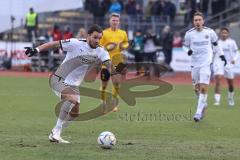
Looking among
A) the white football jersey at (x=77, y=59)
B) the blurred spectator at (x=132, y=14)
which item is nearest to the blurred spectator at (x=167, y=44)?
the blurred spectator at (x=132, y=14)

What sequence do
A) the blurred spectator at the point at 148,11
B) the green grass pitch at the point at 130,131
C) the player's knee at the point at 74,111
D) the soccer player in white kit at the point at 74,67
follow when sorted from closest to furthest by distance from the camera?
the green grass pitch at the point at 130,131
the soccer player in white kit at the point at 74,67
the player's knee at the point at 74,111
the blurred spectator at the point at 148,11

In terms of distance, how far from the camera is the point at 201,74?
16516 millimetres

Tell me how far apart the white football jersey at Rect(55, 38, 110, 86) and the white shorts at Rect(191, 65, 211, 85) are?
14.7 ft

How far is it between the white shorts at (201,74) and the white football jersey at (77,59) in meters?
4.48

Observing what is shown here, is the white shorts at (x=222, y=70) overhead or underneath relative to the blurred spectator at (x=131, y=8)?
underneath

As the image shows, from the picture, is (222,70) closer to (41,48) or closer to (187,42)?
(187,42)

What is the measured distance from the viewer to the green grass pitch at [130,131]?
428 inches

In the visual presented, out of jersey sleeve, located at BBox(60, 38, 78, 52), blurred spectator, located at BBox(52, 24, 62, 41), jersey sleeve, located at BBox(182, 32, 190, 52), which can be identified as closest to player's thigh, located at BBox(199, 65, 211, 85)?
jersey sleeve, located at BBox(182, 32, 190, 52)

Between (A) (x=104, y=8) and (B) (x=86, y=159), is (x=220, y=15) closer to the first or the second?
(A) (x=104, y=8)

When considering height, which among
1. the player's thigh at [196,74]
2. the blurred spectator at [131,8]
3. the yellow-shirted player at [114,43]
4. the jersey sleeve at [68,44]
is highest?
the blurred spectator at [131,8]

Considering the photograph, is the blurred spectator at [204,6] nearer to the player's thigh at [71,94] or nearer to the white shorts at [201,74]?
the white shorts at [201,74]

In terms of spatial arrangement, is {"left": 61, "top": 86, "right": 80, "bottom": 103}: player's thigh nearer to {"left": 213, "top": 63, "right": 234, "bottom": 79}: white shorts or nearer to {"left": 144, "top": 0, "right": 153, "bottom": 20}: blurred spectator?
{"left": 213, "top": 63, "right": 234, "bottom": 79}: white shorts

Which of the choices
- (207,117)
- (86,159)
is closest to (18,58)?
(207,117)

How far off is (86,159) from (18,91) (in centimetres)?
1348
